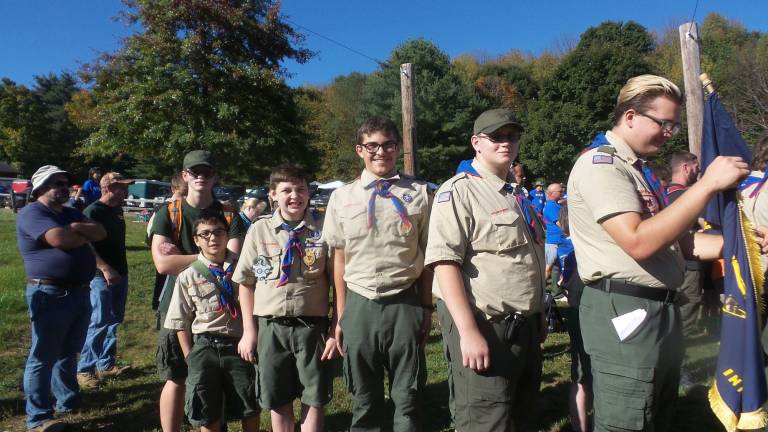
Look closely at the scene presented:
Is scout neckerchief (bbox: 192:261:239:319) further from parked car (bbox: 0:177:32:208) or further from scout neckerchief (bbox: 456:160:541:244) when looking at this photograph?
parked car (bbox: 0:177:32:208)

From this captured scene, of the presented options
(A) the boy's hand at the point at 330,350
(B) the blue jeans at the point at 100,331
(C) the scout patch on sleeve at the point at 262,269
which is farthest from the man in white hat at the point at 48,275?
(A) the boy's hand at the point at 330,350

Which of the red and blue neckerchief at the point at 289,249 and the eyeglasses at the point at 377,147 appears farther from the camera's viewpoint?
the red and blue neckerchief at the point at 289,249

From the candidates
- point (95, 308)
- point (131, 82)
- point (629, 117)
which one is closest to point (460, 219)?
point (629, 117)

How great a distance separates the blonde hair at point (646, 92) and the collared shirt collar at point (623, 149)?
4.6 inches

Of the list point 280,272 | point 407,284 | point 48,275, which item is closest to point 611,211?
point 407,284

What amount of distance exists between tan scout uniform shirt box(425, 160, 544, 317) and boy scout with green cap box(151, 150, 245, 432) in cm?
178

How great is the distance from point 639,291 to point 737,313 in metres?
0.51

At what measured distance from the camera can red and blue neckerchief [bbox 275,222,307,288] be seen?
3.06 metres

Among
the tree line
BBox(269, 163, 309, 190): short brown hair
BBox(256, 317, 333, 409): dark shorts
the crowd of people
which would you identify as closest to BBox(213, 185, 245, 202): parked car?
the tree line

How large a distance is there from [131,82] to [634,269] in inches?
661

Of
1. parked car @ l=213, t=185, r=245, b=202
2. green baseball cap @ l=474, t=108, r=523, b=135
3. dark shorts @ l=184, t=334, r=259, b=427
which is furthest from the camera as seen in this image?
parked car @ l=213, t=185, r=245, b=202

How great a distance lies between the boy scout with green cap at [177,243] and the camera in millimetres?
3404

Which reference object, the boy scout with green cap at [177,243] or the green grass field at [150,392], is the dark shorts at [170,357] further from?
the green grass field at [150,392]

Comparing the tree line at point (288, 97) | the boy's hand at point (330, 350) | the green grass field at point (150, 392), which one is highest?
the tree line at point (288, 97)
